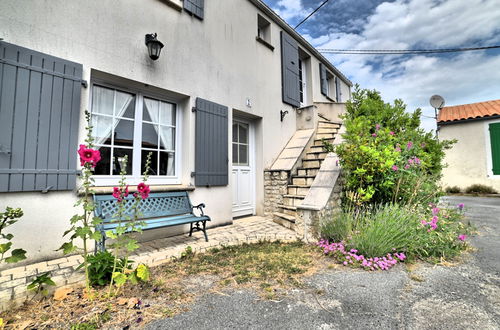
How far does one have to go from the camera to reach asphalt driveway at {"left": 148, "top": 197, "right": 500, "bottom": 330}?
153 cm

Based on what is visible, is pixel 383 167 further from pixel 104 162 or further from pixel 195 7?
pixel 195 7

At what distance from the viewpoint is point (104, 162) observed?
3119mm

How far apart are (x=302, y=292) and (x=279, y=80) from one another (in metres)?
5.33

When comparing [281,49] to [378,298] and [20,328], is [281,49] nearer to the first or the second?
[378,298]

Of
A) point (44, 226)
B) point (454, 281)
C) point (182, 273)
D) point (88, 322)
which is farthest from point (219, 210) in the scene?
point (454, 281)

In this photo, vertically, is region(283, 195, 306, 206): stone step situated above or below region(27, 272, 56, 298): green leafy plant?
above

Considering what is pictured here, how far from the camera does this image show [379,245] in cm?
261

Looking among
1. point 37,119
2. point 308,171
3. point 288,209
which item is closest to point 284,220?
point 288,209

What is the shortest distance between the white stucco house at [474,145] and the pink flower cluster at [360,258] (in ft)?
29.5

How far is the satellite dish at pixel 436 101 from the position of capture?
9578 mm

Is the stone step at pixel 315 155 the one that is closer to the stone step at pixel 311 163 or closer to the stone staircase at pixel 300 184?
the stone staircase at pixel 300 184

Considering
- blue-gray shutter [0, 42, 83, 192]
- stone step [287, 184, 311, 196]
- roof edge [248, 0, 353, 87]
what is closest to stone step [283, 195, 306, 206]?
stone step [287, 184, 311, 196]

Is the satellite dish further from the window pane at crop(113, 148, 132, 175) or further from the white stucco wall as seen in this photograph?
the window pane at crop(113, 148, 132, 175)

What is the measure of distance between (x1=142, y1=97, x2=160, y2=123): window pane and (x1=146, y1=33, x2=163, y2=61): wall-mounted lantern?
0.69 metres
